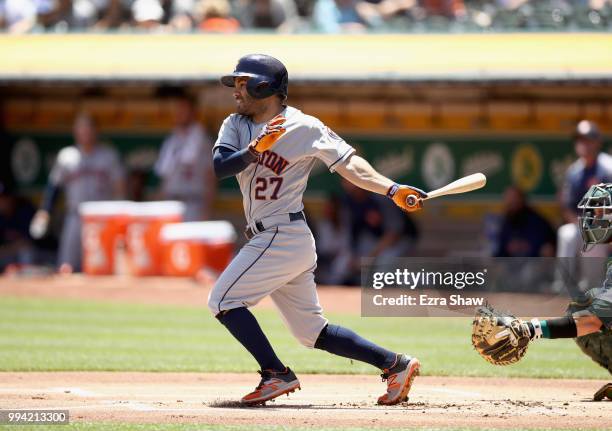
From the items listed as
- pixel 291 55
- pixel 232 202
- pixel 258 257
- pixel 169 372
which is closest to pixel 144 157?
pixel 232 202

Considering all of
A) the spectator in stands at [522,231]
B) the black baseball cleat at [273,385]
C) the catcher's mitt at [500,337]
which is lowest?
the spectator in stands at [522,231]

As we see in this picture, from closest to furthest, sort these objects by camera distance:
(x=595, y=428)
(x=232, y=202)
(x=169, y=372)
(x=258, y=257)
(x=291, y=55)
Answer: (x=595, y=428), (x=258, y=257), (x=169, y=372), (x=291, y=55), (x=232, y=202)

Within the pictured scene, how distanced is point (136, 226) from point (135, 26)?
273 centimetres

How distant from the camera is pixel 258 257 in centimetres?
581

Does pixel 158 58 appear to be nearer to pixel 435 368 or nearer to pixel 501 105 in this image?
pixel 501 105

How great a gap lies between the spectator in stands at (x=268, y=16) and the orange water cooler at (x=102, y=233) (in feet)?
8.51

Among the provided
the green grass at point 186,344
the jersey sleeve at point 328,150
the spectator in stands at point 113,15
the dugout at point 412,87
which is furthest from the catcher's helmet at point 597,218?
the spectator in stands at point 113,15

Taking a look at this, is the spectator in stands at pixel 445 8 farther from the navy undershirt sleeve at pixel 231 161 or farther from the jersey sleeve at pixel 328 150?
the navy undershirt sleeve at pixel 231 161

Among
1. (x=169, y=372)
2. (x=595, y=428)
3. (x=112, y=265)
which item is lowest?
(x=112, y=265)

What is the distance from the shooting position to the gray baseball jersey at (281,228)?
579 centimetres

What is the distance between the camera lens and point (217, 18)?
14289 millimetres

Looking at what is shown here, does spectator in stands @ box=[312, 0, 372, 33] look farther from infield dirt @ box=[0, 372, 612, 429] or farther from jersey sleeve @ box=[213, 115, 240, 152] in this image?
jersey sleeve @ box=[213, 115, 240, 152]

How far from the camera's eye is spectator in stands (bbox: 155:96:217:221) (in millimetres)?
13430

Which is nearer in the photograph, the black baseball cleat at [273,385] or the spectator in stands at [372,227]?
the black baseball cleat at [273,385]
